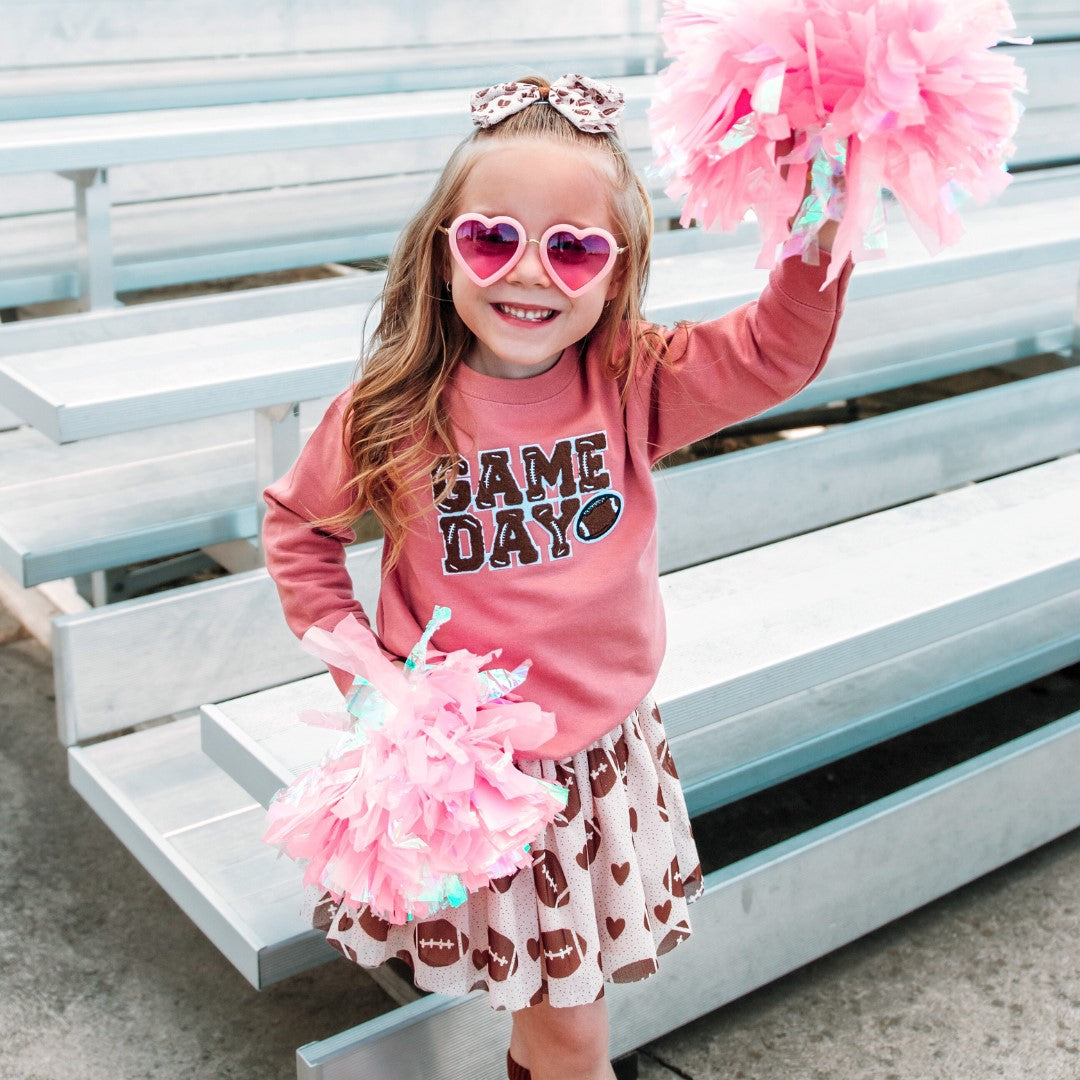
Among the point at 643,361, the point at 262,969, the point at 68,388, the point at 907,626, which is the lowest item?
the point at 262,969

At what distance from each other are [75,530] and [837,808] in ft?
3.91

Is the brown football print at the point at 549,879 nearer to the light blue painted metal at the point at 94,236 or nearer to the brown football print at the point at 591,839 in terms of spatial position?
the brown football print at the point at 591,839

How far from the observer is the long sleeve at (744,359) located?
4.07 feet

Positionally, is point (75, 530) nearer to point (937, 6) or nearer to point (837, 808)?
point (837, 808)

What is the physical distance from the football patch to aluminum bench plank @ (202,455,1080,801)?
49 centimetres

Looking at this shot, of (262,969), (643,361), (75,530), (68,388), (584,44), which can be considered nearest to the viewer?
(643,361)

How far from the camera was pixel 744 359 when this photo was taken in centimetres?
130

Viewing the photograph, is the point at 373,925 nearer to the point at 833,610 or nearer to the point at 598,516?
the point at 598,516

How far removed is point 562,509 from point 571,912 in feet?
1.13

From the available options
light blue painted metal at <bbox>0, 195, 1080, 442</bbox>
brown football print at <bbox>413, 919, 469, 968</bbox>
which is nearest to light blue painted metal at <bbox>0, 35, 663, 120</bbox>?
light blue painted metal at <bbox>0, 195, 1080, 442</bbox>

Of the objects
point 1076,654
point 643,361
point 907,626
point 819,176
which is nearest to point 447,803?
point 643,361

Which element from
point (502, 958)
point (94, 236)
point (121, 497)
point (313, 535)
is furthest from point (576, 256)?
point (94, 236)

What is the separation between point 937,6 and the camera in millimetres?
1081

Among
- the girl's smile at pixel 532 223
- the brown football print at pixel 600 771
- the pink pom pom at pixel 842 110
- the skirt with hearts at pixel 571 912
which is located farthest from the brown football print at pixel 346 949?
the pink pom pom at pixel 842 110
